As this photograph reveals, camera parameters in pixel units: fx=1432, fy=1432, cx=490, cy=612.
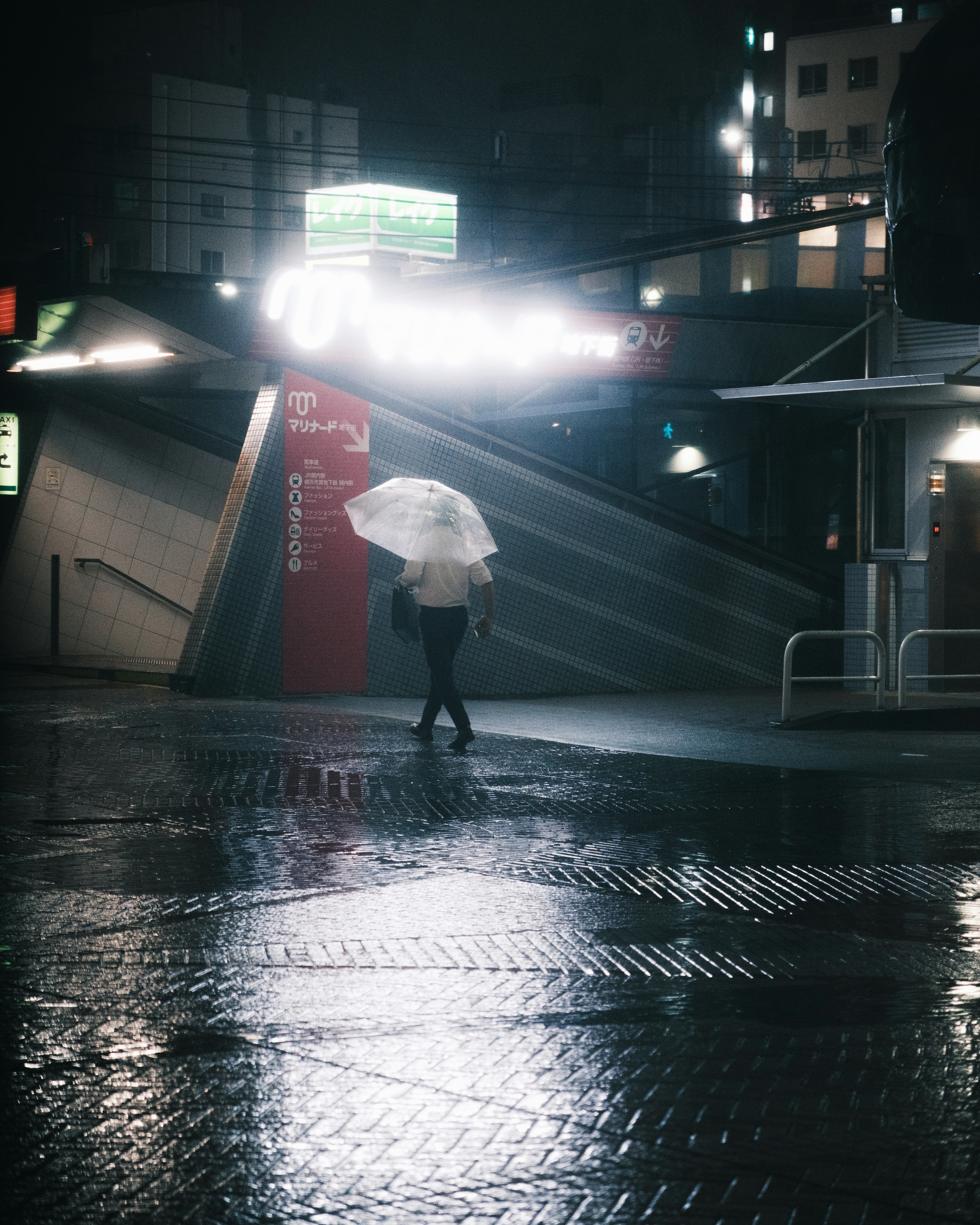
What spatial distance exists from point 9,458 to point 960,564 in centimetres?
1323

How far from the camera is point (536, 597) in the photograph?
16.5m

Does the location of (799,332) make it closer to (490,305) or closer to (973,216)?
(490,305)

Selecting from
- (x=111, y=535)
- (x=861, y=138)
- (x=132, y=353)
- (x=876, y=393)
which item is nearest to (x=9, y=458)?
(x=111, y=535)

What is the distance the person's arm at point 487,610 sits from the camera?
11570mm

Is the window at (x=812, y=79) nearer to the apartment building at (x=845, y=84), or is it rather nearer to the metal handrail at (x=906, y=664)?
the apartment building at (x=845, y=84)

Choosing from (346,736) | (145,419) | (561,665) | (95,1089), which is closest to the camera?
(95,1089)

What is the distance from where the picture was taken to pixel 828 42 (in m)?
87.4

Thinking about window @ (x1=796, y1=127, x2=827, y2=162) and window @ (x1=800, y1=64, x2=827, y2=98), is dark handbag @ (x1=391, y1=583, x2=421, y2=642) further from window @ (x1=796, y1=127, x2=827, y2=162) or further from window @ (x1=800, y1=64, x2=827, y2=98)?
window @ (x1=800, y1=64, x2=827, y2=98)

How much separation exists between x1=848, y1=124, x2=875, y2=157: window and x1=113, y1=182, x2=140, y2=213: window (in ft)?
139

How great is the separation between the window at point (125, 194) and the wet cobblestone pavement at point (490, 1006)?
6555cm

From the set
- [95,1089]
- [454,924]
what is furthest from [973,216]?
[95,1089]

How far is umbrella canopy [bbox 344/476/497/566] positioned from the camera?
11570 millimetres

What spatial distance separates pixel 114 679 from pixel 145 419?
4.25 m

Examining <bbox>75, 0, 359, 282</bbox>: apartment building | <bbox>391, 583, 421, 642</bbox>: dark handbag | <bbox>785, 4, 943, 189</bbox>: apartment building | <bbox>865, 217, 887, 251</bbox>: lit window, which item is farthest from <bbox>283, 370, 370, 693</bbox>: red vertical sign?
<bbox>785, 4, 943, 189</bbox>: apartment building
